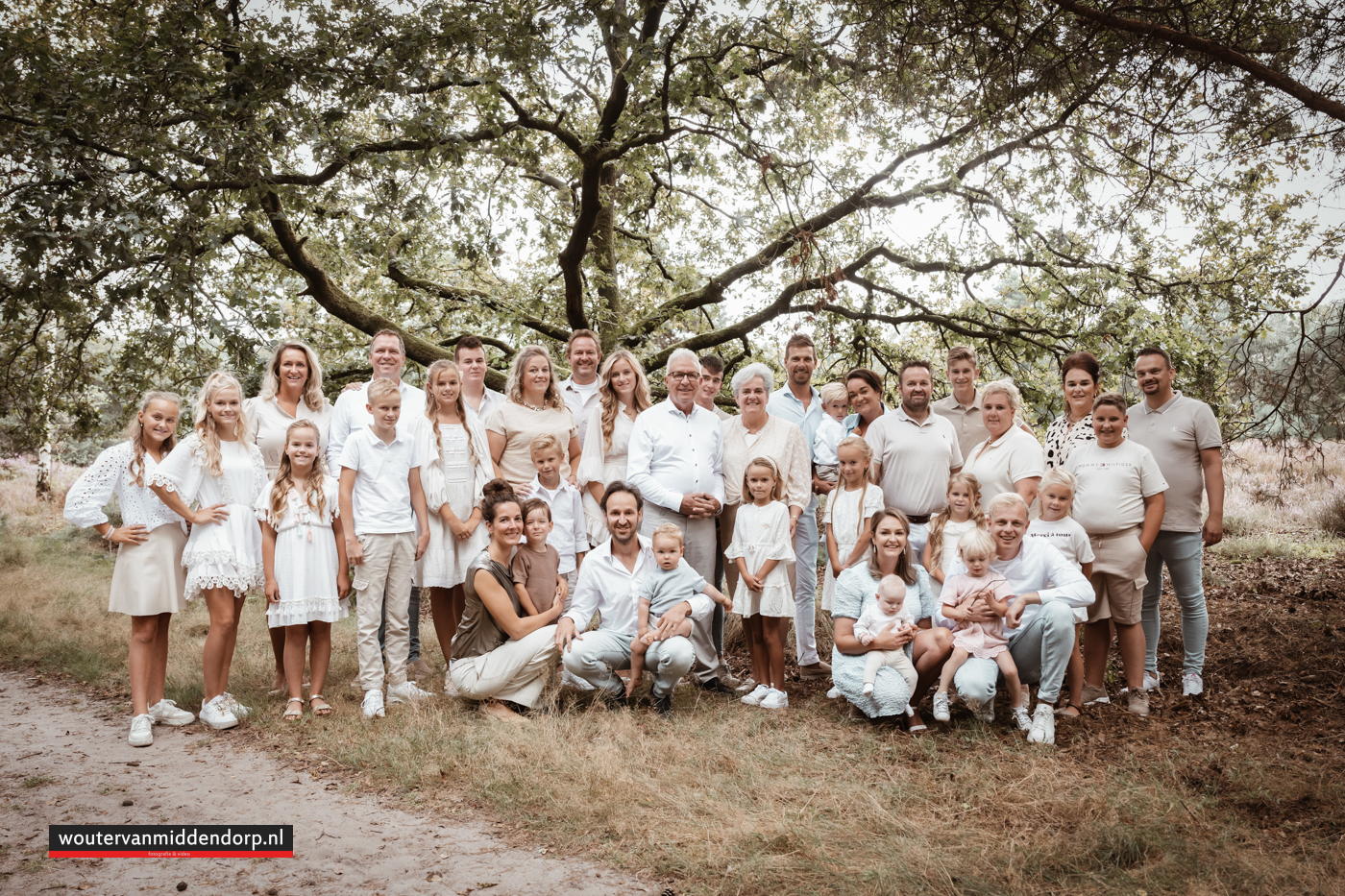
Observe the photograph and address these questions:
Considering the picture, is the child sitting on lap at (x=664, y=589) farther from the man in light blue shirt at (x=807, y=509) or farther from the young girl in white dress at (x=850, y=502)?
the man in light blue shirt at (x=807, y=509)

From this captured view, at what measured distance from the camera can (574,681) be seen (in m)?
5.25

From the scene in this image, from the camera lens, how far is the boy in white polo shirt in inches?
209

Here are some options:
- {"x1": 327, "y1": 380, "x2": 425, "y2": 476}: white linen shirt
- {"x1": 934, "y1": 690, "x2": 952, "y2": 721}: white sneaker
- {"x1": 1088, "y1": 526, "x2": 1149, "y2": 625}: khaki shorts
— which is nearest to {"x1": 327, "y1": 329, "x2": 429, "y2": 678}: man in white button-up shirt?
{"x1": 327, "y1": 380, "x2": 425, "y2": 476}: white linen shirt

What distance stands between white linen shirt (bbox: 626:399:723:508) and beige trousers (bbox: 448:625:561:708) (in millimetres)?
1157

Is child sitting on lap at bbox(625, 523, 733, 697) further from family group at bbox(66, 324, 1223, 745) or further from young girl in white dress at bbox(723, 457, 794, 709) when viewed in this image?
young girl in white dress at bbox(723, 457, 794, 709)

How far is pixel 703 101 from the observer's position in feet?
29.1

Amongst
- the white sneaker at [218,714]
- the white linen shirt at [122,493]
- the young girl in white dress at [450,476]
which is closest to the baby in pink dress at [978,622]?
the young girl in white dress at [450,476]

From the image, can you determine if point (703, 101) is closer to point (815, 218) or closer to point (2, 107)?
point (815, 218)

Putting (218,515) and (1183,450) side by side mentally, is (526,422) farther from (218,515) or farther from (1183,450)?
(1183,450)

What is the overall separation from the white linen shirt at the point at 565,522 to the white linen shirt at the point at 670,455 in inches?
17.3

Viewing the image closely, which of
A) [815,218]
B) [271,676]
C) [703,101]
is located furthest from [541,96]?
[271,676]

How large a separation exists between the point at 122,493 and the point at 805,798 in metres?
4.24

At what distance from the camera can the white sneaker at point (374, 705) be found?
5.11 meters

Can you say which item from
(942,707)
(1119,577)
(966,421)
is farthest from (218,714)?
(1119,577)
